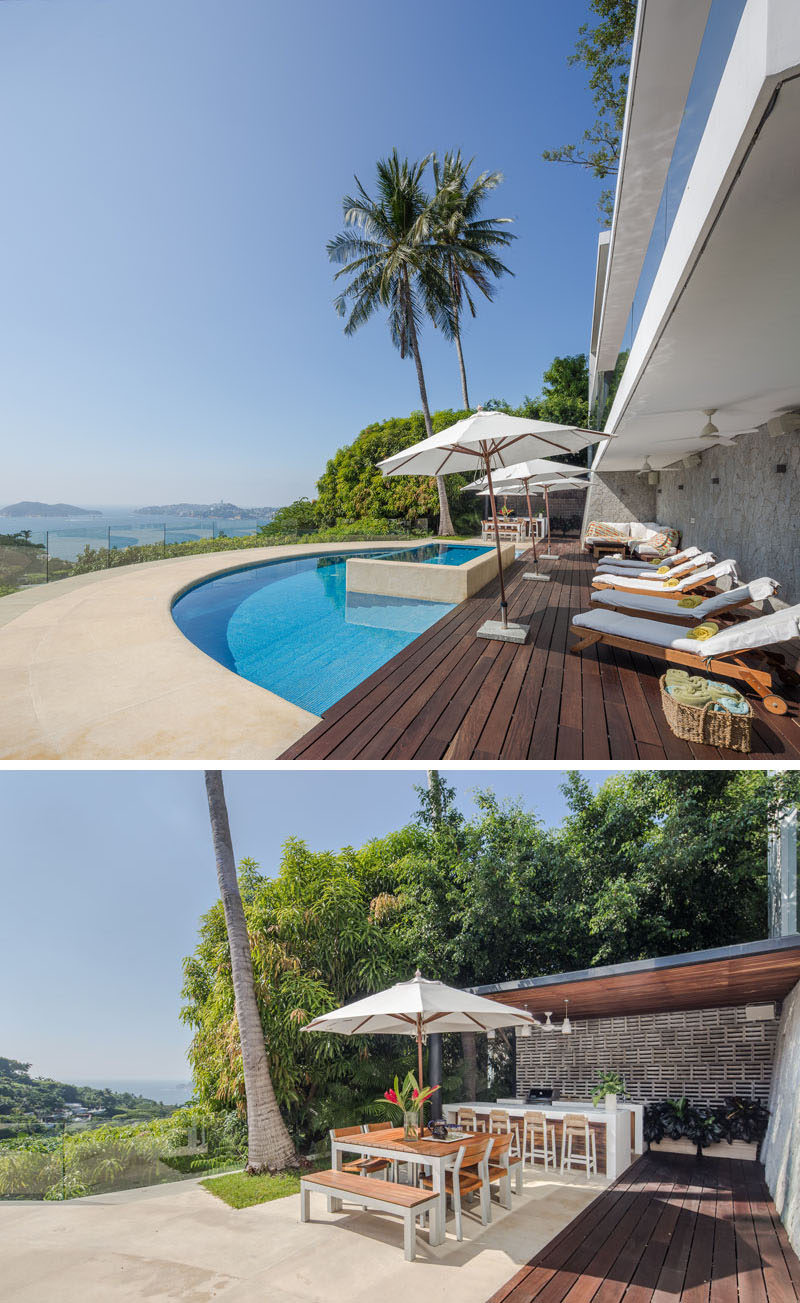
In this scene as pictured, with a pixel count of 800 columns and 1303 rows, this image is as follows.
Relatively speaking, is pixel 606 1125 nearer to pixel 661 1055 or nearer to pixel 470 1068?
pixel 661 1055

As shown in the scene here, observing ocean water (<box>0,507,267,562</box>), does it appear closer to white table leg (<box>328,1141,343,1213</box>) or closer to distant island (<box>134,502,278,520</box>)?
distant island (<box>134,502,278,520</box>)

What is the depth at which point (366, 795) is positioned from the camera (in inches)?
575

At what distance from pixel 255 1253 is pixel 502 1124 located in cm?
426

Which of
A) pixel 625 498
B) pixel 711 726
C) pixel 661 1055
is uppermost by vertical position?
pixel 625 498

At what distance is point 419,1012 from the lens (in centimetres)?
530

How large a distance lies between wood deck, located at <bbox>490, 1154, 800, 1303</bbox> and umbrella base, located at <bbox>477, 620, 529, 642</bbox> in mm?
4300

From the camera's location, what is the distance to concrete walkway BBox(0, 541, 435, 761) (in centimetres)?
397

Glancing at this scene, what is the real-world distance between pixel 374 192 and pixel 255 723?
83.7 feet

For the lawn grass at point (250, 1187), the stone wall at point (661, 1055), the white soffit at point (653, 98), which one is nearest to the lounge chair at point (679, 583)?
the white soffit at point (653, 98)

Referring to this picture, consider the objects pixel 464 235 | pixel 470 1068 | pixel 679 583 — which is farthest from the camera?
pixel 464 235

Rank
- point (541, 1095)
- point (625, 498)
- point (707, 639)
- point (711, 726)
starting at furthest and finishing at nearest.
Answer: point (625, 498) < point (541, 1095) < point (707, 639) < point (711, 726)

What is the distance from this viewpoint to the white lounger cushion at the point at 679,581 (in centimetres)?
693

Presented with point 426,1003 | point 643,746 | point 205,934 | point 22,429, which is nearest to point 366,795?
point 205,934

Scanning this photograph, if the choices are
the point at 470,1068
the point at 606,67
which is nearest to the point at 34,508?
the point at 606,67
